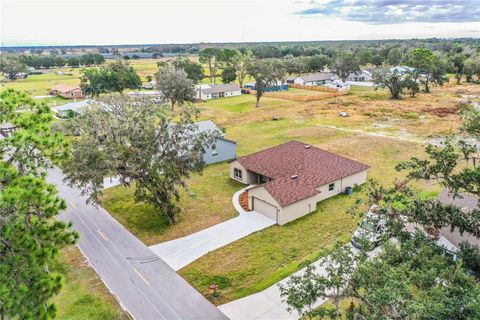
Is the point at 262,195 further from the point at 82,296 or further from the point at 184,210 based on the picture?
the point at 82,296

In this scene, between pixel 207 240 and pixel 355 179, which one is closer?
pixel 207 240

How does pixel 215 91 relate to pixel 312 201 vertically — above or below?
above

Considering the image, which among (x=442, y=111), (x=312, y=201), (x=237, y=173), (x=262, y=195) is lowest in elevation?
(x=312, y=201)

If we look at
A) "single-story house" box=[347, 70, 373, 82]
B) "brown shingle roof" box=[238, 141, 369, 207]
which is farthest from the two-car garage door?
"single-story house" box=[347, 70, 373, 82]

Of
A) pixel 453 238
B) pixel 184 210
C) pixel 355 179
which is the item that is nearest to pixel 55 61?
pixel 184 210

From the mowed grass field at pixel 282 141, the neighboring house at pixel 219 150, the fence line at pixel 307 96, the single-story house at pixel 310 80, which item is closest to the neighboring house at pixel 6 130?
the mowed grass field at pixel 282 141

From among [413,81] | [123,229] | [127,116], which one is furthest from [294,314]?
[413,81]

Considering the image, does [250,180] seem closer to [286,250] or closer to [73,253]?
[286,250]
